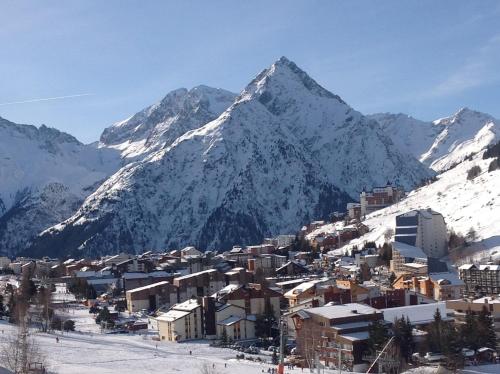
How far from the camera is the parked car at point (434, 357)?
6756cm

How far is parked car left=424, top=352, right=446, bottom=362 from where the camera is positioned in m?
67.6

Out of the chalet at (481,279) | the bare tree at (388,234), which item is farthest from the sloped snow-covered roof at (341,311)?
the bare tree at (388,234)

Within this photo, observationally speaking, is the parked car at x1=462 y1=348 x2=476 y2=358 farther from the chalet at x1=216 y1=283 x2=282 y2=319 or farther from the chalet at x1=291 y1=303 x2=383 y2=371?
the chalet at x1=216 y1=283 x2=282 y2=319

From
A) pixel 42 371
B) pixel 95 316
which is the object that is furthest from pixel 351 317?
pixel 95 316

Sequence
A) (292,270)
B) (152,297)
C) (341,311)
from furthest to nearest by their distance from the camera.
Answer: (292,270) < (152,297) < (341,311)

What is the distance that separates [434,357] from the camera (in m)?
67.9

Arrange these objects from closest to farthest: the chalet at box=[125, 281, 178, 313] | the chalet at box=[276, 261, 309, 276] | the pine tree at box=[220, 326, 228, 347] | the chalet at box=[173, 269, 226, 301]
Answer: the pine tree at box=[220, 326, 228, 347] → the chalet at box=[125, 281, 178, 313] → the chalet at box=[173, 269, 226, 301] → the chalet at box=[276, 261, 309, 276]

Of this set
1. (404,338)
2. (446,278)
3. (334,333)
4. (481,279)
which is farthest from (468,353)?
(481,279)

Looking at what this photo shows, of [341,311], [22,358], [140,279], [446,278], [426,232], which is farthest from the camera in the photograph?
[426,232]

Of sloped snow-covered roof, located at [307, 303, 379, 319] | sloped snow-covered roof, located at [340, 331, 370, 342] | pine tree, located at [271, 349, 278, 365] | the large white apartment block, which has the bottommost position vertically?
pine tree, located at [271, 349, 278, 365]

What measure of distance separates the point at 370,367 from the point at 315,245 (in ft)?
379

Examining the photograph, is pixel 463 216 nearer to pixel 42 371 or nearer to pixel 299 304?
pixel 299 304

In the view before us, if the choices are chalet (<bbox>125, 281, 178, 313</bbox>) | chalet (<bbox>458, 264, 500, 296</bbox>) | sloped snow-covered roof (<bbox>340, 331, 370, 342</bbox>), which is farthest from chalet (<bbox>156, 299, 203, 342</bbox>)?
chalet (<bbox>458, 264, 500, 296</bbox>)

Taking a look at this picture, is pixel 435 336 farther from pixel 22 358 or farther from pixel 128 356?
pixel 22 358
